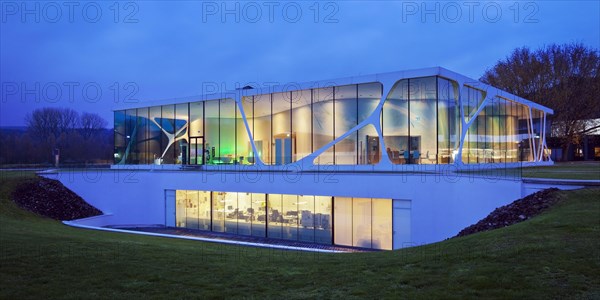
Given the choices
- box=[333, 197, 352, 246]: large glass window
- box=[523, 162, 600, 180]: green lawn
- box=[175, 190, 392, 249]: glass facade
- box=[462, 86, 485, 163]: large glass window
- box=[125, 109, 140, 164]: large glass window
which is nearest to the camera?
box=[523, 162, 600, 180]: green lawn

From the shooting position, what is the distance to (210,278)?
7668mm

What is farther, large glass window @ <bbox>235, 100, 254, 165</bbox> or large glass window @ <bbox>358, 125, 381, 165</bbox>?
large glass window @ <bbox>235, 100, 254, 165</bbox>

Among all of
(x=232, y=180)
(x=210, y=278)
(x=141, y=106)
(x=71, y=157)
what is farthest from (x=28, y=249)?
(x=71, y=157)

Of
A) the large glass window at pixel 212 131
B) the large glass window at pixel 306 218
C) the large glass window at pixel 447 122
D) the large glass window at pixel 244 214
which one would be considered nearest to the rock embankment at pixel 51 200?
the large glass window at pixel 212 131

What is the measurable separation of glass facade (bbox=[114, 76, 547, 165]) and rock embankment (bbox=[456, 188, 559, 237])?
316 inches

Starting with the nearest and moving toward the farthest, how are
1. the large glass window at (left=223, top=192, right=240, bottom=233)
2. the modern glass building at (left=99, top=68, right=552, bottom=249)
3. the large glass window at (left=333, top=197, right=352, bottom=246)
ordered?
the modern glass building at (left=99, top=68, right=552, bottom=249)
the large glass window at (left=333, top=197, right=352, bottom=246)
the large glass window at (left=223, top=192, right=240, bottom=233)

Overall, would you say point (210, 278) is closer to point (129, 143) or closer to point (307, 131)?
point (307, 131)

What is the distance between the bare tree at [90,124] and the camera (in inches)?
2965

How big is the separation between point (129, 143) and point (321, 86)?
19.0 m

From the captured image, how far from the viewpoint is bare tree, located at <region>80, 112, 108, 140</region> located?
75312mm

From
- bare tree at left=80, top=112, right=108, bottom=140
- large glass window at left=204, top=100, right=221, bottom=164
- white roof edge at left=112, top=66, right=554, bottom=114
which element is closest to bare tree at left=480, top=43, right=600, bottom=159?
white roof edge at left=112, top=66, right=554, bottom=114

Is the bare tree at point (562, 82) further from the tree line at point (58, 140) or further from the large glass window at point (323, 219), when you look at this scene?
the tree line at point (58, 140)

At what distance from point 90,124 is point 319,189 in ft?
235

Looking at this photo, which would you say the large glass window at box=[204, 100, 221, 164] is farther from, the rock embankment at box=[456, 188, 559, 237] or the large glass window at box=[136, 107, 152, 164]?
the rock embankment at box=[456, 188, 559, 237]
